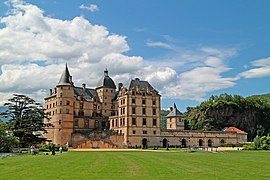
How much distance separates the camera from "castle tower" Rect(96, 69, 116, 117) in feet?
287

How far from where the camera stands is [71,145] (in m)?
74.3

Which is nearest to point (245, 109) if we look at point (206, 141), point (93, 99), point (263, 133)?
point (263, 133)

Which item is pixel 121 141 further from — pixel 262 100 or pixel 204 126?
pixel 262 100

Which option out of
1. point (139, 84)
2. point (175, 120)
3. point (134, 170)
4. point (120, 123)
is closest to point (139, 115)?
point (120, 123)

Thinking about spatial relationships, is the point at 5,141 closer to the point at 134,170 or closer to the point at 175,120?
the point at 134,170

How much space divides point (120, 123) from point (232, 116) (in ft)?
149

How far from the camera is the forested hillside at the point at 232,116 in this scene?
107500mm

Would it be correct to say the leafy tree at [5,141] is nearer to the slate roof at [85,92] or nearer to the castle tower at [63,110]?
the castle tower at [63,110]

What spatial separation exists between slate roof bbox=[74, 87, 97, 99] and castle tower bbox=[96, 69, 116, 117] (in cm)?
159

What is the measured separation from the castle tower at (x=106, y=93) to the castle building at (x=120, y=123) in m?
2.30

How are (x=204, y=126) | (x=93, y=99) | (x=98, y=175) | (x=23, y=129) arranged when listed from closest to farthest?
(x=98, y=175) → (x=23, y=129) → (x=93, y=99) → (x=204, y=126)

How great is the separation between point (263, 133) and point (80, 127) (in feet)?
189

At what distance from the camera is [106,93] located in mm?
88188

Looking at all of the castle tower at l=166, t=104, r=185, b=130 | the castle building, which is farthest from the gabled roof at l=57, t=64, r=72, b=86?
the castle tower at l=166, t=104, r=185, b=130
